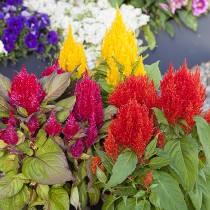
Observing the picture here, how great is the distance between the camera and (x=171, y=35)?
22.2 ft

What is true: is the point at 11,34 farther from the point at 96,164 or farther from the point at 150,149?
the point at 150,149

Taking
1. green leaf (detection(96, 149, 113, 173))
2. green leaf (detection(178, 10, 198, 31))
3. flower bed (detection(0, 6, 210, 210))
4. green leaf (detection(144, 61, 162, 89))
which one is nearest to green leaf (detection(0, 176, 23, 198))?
flower bed (detection(0, 6, 210, 210))

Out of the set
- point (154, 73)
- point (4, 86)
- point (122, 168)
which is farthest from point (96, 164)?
point (154, 73)

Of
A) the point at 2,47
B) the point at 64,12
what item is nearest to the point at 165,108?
the point at 2,47

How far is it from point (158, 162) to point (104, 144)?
265mm

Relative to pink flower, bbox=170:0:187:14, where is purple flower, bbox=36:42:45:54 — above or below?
below

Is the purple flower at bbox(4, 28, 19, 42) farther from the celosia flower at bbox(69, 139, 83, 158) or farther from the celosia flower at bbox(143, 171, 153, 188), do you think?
the celosia flower at bbox(143, 171, 153, 188)

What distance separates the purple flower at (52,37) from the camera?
217 inches

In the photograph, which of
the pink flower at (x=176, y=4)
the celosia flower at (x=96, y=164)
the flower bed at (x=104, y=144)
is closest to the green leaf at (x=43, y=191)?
the flower bed at (x=104, y=144)

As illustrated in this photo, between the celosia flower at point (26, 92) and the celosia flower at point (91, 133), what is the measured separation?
26cm

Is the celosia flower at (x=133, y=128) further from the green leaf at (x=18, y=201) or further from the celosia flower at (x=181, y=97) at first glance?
the green leaf at (x=18, y=201)

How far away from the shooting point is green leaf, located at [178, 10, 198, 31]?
22.3 feet

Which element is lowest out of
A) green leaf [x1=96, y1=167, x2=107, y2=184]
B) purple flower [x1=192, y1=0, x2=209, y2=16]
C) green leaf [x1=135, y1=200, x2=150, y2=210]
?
purple flower [x1=192, y1=0, x2=209, y2=16]

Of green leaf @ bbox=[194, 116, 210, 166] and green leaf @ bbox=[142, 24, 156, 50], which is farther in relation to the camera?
green leaf @ bbox=[142, 24, 156, 50]
